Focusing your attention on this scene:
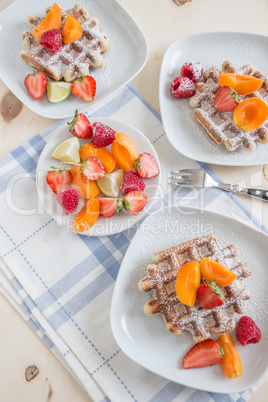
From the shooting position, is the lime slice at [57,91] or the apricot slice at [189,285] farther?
the lime slice at [57,91]

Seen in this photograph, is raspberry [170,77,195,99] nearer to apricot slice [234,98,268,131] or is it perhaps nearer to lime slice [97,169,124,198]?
apricot slice [234,98,268,131]

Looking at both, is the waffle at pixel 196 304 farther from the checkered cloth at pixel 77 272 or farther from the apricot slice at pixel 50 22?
the apricot slice at pixel 50 22

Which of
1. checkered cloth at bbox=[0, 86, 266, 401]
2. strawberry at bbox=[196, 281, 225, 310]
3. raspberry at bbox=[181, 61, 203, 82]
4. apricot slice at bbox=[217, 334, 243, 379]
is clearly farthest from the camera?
raspberry at bbox=[181, 61, 203, 82]

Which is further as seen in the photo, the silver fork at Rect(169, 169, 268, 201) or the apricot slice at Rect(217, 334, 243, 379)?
the silver fork at Rect(169, 169, 268, 201)

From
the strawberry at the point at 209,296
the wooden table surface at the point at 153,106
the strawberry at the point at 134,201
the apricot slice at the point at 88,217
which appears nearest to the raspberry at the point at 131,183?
the strawberry at the point at 134,201

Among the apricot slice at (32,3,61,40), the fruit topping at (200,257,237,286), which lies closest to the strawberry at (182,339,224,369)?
the fruit topping at (200,257,237,286)

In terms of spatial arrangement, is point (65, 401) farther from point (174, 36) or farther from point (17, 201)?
point (174, 36)

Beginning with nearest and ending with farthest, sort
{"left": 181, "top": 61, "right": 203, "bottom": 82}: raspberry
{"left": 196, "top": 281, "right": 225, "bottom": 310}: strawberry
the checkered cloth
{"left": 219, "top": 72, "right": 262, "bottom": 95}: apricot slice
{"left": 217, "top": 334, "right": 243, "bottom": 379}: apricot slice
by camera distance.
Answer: {"left": 196, "top": 281, "right": 225, "bottom": 310}: strawberry → {"left": 217, "top": 334, "right": 243, "bottom": 379}: apricot slice → the checkered cloth → {"left": 219, "top": 72, "right": 262, "bottom": 95}: apricot slice → {"left": 181, "top": 61, "right": 203, "bottom": 82}: raspberry

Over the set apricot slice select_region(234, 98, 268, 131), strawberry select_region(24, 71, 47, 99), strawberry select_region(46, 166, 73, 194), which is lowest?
apricot slice select_region(234, 98, 268, 131)
